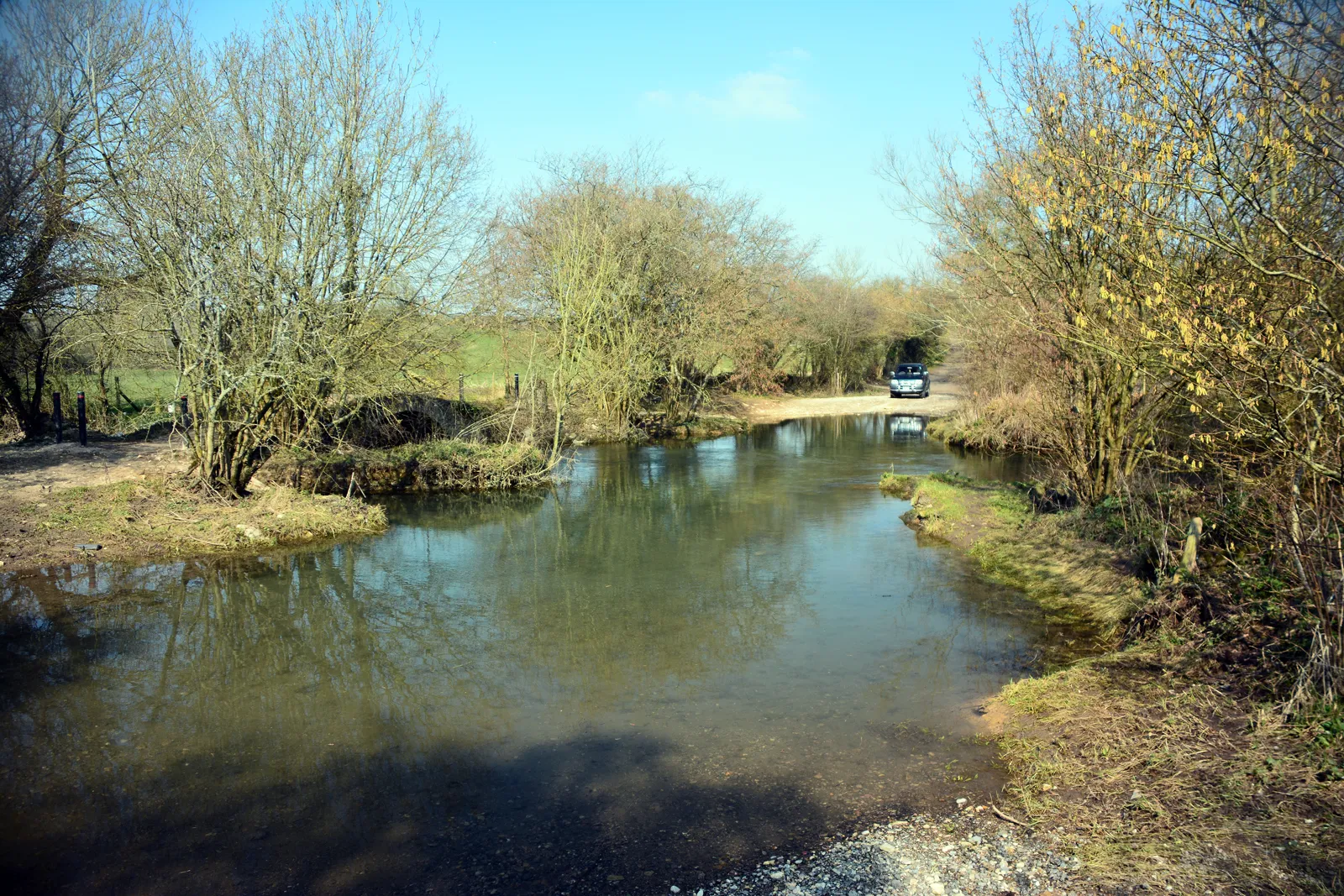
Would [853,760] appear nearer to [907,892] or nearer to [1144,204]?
[907,892]

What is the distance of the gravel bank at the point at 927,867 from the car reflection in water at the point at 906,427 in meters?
23.3

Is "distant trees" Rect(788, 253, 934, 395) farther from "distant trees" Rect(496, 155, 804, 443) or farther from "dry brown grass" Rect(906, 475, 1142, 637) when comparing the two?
"dry brown grass" Rect(906, 475, 1142, 637)

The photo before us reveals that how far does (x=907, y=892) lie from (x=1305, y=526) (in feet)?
12.3

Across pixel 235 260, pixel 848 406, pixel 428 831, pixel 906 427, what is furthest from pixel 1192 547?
pixel 848 406

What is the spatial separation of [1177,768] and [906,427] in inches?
1067

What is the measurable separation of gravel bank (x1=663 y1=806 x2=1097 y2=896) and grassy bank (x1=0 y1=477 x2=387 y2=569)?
10.2 meters

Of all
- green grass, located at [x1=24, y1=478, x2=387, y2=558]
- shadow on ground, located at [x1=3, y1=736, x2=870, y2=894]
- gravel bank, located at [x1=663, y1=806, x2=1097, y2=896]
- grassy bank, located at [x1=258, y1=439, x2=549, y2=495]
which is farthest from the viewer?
grassy bank, located at [x1=258, y1=439, x2=549, y2=495]

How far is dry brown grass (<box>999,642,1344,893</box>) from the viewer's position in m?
4.26

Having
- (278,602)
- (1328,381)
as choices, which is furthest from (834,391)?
(1328,381)

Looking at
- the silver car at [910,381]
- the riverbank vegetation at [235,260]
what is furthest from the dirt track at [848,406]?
the riverbank vegetation at [235,260]

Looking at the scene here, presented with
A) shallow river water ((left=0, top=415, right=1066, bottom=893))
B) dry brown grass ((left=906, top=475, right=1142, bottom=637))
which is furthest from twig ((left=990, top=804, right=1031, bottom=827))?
dry brown grass ((left=906, top=475, right=1142, bottom=637))

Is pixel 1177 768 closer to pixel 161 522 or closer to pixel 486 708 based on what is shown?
pixel 486 708

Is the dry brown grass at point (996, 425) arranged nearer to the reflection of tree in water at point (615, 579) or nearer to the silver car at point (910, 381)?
the reflection of tree in water at point (615, 579)

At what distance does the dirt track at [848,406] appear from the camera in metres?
35.4
